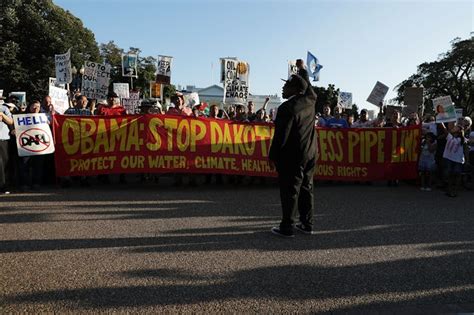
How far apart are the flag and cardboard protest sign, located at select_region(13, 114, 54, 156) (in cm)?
875

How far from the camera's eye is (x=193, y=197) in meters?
7.84

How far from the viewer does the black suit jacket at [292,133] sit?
17.0 ft

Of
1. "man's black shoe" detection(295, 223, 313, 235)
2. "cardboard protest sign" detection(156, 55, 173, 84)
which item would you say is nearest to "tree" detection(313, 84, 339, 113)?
"cardboard protest sign" detection(156, 55, 173, 84)

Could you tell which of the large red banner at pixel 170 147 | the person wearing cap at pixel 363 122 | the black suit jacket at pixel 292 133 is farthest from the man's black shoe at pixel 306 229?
the person wearing cap at pixel 363 122

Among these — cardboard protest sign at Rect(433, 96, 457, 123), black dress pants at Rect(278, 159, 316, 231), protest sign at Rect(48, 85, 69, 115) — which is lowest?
black dress pants at Rect(278, 159, 316, 231)

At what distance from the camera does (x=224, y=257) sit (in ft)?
14.9

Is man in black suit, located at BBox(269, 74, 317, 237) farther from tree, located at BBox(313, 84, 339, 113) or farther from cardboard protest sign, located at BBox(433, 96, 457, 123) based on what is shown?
tree, located at BBox(313, 84, 339, 113)

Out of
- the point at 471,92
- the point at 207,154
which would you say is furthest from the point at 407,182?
the point at 471,92

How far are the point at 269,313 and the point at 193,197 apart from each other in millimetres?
4705

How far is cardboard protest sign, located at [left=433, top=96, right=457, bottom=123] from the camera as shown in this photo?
9305 mm

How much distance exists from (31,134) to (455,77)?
5766 centimetres

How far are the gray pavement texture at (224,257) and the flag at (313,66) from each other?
7.34 meters

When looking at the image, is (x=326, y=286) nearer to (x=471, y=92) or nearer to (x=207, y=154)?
(x=207, y=154)

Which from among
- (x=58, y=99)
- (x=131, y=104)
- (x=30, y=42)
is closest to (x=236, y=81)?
(x=131, y=104)
